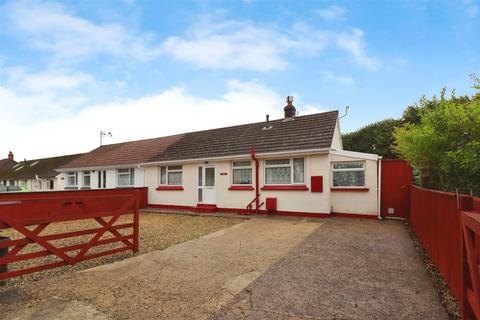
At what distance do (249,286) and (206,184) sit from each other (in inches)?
443

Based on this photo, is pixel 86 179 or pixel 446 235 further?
pixel 86 179

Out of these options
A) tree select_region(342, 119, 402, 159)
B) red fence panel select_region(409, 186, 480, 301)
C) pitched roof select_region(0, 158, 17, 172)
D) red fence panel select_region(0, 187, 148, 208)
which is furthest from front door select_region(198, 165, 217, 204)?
pitched roof select_region(0, 158, 17, 172)

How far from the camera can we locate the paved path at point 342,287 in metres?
3.56

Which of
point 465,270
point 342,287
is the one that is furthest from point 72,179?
point 465,270

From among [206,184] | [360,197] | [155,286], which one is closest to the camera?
[155,286]

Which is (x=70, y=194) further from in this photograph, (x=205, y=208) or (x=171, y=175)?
(x=205, y=208)

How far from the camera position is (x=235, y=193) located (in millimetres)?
14250

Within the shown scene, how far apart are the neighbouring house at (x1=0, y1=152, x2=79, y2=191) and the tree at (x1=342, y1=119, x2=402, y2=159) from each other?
2951cm

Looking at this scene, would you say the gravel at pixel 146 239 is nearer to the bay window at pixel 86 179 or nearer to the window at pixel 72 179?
the bay window at pixel 86 179

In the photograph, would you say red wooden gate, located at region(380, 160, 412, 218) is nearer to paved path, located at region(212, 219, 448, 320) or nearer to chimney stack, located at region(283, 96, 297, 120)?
paved path, located at region(212, 219, 448, 320)

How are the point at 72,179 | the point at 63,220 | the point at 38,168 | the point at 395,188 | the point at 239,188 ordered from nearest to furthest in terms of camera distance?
the point at 63,220 < the point at 395,188 < the point at 239,188 < the point at 72,179 < the point at 38,168

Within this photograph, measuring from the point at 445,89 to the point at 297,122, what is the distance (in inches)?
296

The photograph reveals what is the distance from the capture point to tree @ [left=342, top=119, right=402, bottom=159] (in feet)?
68.4

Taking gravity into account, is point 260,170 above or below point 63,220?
above
